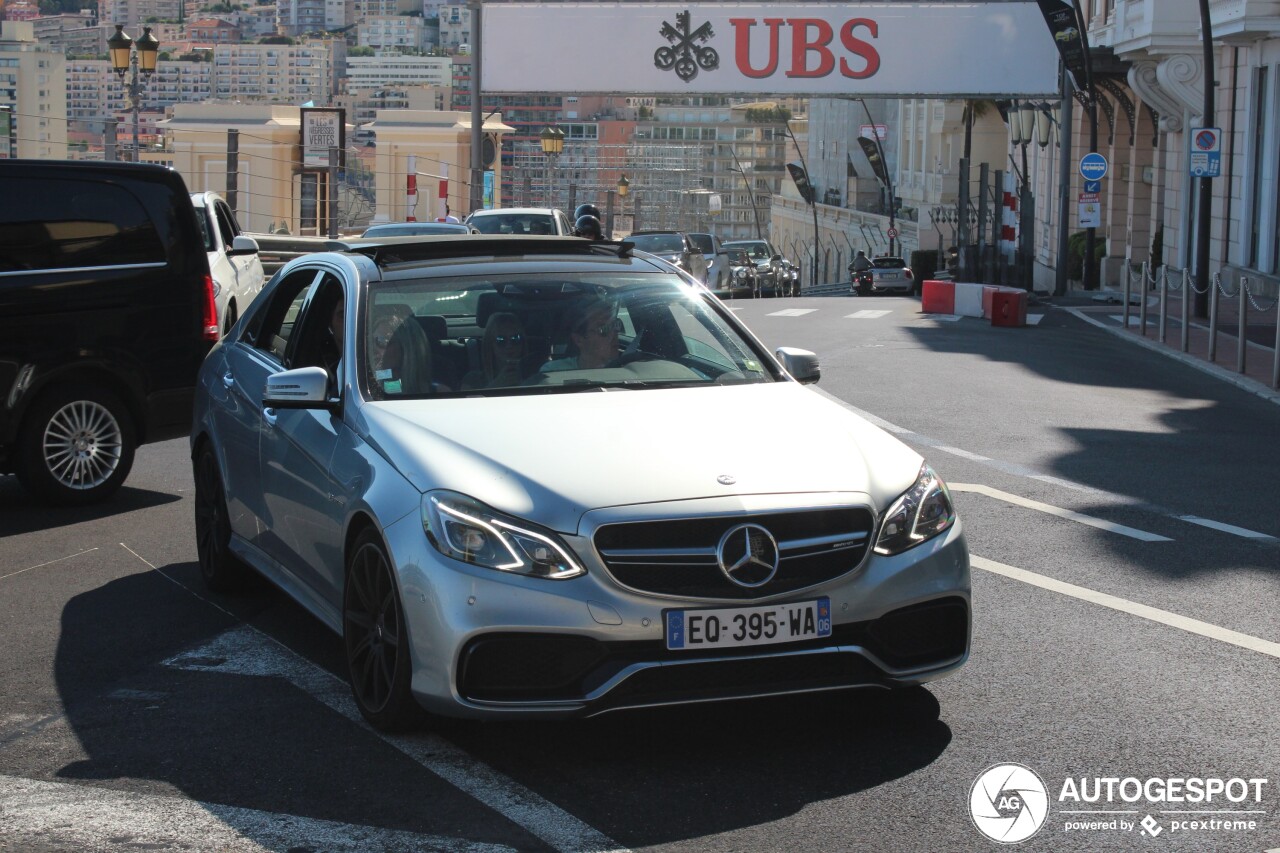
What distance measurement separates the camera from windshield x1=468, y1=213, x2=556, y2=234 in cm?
2973

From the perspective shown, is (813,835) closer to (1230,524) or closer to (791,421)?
(791,421)

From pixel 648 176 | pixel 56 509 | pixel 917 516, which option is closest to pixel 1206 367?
pixel 56 509

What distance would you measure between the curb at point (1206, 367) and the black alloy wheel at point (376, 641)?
12717 millimetres

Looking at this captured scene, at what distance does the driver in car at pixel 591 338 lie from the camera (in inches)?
253

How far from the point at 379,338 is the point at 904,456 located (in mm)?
1926

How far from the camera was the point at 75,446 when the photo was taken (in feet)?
33.5

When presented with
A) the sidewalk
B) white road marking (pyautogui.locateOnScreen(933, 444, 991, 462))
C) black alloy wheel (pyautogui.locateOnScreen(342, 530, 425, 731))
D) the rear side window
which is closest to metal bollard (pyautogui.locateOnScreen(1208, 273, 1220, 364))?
the sidewalk


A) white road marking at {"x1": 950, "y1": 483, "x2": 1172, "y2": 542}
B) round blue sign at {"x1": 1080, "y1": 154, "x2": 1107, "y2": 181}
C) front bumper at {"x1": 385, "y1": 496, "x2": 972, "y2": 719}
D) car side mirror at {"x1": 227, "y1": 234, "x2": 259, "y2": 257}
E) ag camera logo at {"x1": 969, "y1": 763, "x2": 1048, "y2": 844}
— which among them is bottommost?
ag camera logo at {"x1": 969, "y1": 763, "x2": 1048, "y2": 844}

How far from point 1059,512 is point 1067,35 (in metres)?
31.8

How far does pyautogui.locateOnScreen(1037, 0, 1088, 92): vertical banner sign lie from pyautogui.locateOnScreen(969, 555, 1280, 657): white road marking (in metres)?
33.1

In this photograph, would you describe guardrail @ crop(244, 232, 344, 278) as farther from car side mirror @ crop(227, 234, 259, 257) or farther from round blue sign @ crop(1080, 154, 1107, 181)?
round blue sign @ crop(1080, 154, 1107, 181)

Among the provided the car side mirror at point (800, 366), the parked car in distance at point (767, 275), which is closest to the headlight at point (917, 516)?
the car side mirror at point (800, 366)

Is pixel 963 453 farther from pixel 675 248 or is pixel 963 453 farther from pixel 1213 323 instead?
pixel 675 248

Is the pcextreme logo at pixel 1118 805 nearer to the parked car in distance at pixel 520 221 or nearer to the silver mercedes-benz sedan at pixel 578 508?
the silver mercedes-benz sedan at pixel 578 508
